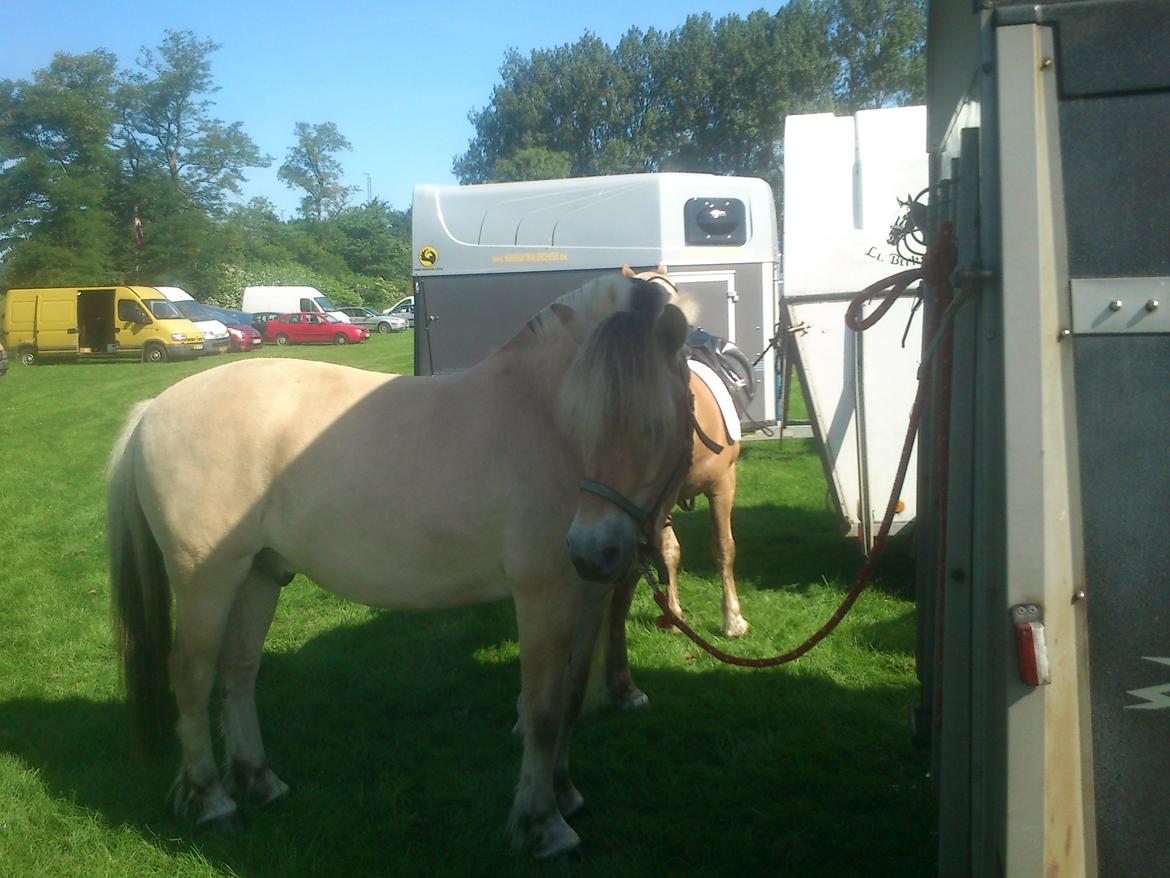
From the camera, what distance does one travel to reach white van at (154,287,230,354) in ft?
106

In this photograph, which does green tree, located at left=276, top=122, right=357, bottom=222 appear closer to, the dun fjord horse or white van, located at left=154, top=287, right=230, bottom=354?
white van, located at left=154, top=287, right=230, bottom=354

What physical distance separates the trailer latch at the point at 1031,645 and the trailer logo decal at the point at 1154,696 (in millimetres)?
180

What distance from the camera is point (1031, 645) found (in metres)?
1.71

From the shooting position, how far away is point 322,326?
39062 mm

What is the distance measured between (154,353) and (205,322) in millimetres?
2299

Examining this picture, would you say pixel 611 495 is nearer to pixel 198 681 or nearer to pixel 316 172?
pixel 198 681

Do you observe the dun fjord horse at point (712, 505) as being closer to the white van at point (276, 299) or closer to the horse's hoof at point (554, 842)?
the horse's hoof at point (554, 842)

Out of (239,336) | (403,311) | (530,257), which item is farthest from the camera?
(403,311)

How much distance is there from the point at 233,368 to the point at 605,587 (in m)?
1.73

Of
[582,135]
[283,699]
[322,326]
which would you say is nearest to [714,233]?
[283,699]

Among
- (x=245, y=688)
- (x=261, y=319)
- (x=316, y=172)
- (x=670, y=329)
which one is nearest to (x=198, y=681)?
(x=245, y=688)

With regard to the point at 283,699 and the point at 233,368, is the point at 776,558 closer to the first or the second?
the point at 283,699

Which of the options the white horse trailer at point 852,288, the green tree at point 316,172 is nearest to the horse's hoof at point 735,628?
the white horse trailer at point 852,288

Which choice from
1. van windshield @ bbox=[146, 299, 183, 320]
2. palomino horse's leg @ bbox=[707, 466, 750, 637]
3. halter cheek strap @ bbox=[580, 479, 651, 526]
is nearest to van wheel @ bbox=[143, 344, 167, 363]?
van windshield @ bbox=[146, 299, 183, 320]
